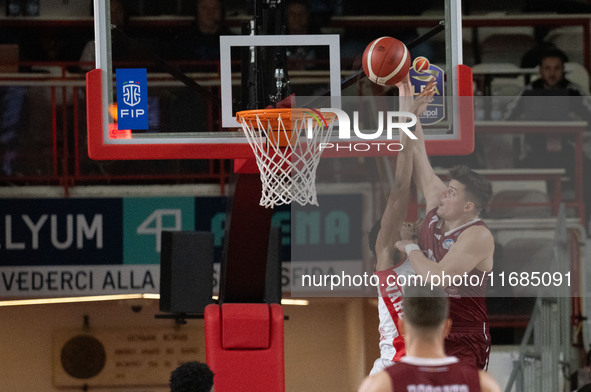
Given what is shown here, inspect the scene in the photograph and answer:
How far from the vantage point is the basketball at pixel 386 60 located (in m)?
5.35

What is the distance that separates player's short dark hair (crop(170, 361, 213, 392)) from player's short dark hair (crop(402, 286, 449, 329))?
86 cm

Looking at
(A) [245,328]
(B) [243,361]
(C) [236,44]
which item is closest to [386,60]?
(C) [236,44]

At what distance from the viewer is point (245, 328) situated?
628 cm

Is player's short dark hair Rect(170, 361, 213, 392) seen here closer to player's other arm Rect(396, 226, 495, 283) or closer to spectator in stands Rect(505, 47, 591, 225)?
player's other arm Rect(396, 226, 495, 283)

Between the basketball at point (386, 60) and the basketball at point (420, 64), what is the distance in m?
0.43

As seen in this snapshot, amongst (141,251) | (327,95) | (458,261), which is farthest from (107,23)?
(141,251)

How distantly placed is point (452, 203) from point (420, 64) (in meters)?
0.94

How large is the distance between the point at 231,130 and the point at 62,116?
389cm

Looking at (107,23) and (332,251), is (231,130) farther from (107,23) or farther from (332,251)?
(332,251)

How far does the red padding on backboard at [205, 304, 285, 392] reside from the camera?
6.25 metres

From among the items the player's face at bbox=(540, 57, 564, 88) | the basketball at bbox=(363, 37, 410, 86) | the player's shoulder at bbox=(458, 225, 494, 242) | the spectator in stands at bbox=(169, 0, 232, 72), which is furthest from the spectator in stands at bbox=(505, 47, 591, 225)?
the basketball at bbox=(363, 37, 410, 86)

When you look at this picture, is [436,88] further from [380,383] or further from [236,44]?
[380,383]

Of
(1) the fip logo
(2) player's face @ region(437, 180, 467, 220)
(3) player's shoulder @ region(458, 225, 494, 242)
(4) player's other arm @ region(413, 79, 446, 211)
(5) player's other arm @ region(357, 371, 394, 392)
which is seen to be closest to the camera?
(5) player's other arm @ region(357, 371, 394, 392)

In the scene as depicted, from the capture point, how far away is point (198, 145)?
5625mm
